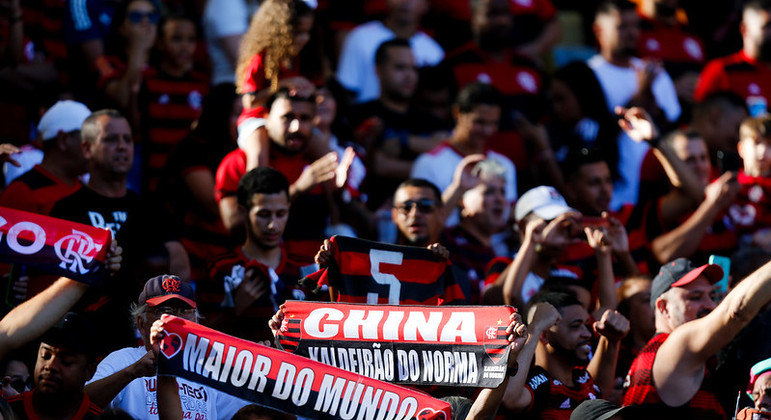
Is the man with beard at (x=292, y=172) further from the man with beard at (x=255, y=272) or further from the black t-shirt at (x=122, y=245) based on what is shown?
the black t-shirt at (x=122, y=245)

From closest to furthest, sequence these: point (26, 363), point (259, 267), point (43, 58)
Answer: point (26, 363), point (259, 267), point (43, 58)

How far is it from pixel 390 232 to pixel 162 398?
135 inches

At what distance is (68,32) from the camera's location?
907 centimetres

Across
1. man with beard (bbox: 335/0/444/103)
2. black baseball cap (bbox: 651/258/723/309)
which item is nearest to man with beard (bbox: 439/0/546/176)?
man with beard (bbox: 335/0/444/103)

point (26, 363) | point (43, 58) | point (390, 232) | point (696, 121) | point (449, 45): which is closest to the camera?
point (26, 363)

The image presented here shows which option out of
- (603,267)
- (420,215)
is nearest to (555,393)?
(603,267)

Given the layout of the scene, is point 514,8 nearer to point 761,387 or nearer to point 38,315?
point 761,387

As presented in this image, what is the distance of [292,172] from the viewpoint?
7934mm

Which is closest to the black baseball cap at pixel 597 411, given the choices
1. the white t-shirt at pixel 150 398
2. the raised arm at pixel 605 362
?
the raised arm at pixel 605 362

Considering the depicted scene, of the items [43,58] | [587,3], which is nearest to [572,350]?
[43,58]

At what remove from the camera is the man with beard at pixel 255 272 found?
6.66 metres

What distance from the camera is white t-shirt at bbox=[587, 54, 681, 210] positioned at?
9695mm

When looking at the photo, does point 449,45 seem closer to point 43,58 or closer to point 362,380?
point 43,58

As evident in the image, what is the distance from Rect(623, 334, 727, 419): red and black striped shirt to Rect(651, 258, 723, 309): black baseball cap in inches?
19.0
